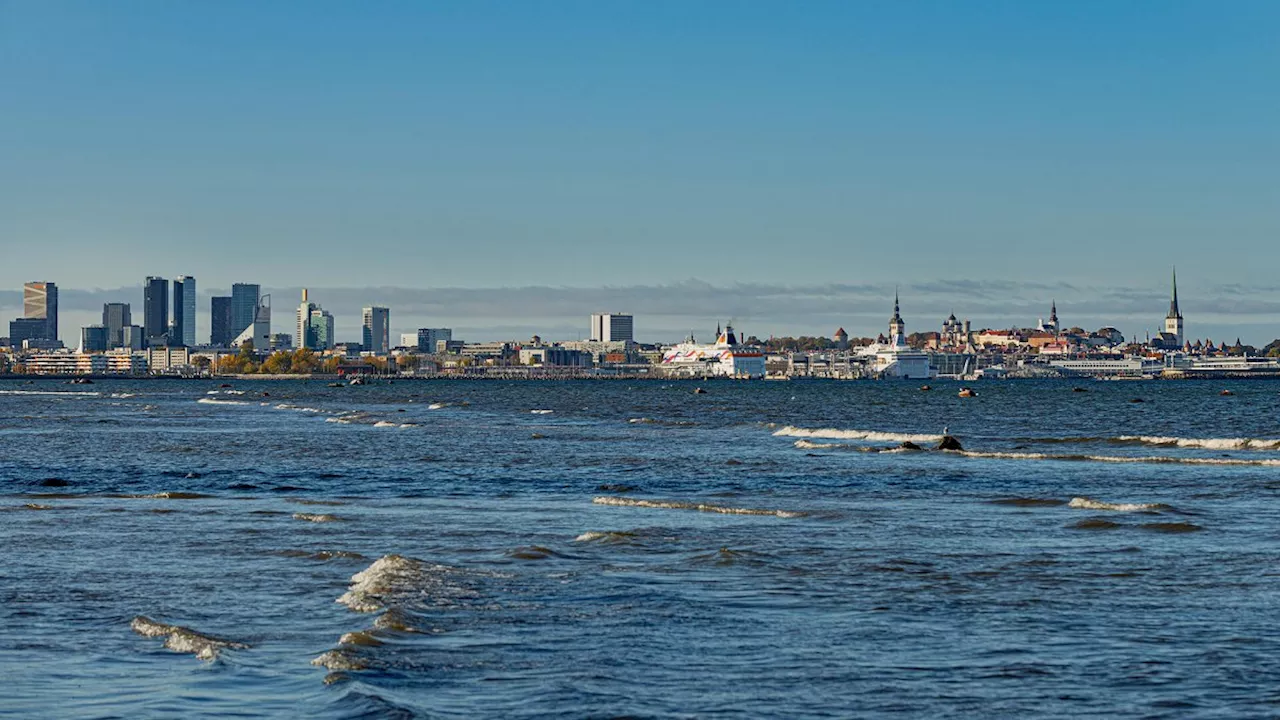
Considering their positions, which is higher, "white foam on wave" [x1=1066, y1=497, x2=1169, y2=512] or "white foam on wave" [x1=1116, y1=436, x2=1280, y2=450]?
"white foam on wave" [x1=1066, y1=497, x2=1169, y2=512]

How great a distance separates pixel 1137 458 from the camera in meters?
58.8

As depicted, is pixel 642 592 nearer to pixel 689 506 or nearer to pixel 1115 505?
pixel 689 506

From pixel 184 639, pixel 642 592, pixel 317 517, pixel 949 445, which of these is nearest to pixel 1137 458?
pixel 949 445

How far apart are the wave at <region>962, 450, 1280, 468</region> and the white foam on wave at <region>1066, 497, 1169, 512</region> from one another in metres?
18.4

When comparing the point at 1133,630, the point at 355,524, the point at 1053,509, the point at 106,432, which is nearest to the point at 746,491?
the point at 1053,509

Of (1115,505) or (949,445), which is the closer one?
(1115,505)

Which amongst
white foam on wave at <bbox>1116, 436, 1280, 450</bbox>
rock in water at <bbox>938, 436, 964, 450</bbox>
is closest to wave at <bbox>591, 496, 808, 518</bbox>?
rock in water at <bbox>938, 436, 964, 450</bbox>

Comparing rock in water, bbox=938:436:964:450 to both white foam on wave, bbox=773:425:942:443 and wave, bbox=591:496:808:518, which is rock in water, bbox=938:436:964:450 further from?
wave, bbox=591:496:808:518

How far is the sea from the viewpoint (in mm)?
16266

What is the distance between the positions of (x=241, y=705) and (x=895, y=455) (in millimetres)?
48106

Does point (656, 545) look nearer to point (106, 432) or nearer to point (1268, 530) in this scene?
point (1268, 530)

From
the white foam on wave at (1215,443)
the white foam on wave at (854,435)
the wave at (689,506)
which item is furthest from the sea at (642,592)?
the white foam on wave at (854,435)

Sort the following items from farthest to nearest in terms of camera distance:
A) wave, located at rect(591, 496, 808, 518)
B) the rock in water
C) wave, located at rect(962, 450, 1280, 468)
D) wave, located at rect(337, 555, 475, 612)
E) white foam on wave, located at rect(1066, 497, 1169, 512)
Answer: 1. the rock in water
2. wave, located at rect(962, 450, 1280, 468)
3. wave, located at rect(591, 496, 808, 518)
4. white foam on wave, located at rect(1066, 497, 1169, 512)
5. wave, located at rect(337, 555, 475, 612)

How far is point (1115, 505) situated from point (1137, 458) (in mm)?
23077
